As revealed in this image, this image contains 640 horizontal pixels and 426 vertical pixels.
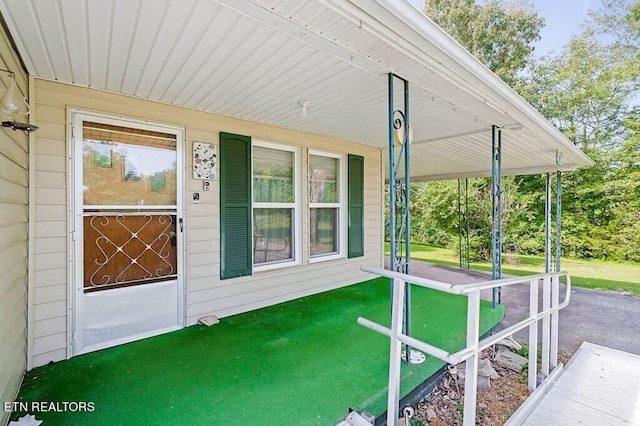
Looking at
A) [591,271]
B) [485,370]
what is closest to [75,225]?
[485,370]

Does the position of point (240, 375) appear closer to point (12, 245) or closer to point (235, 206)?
point (12, 245)

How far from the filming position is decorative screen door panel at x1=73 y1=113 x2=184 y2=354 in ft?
9.09

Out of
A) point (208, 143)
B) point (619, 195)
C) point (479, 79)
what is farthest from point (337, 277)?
point (619, 195)

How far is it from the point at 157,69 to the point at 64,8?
2.52 ft

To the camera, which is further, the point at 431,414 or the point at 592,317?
the point at 592,317

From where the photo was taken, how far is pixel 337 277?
16.3ft

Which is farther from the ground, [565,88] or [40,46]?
[565,88]

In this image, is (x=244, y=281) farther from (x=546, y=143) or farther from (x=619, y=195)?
(x=619, y=195)

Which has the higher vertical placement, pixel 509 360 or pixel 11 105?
Answer: pixel 11 105

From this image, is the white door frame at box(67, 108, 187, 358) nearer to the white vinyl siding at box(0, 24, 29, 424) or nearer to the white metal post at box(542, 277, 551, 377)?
the white vinyl siding at box(0, 24, 29, 424)

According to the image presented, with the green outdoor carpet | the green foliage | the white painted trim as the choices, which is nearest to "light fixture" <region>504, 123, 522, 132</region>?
the green outdoor carpet

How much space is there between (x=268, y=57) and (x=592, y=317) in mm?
5994

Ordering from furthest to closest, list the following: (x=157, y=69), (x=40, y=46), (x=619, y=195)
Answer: (x=619, y=195), (x=157, y=69), (x=40, y=46)

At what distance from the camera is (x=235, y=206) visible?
372 centimetres
